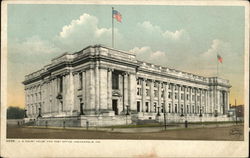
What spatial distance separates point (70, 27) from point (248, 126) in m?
14.6

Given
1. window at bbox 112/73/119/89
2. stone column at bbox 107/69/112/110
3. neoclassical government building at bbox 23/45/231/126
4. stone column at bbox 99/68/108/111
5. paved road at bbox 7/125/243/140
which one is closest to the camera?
paved road at bbox 7/125/243/140

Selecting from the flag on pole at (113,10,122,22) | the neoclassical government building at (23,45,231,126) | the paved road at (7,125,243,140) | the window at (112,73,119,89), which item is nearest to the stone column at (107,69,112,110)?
the neoclassical government building at (23,45,231,126)

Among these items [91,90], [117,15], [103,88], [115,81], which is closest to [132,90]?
[115,81]

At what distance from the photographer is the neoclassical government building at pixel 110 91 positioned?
30047mm

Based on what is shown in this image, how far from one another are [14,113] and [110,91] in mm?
10814

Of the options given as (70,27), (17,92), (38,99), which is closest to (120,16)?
(70,27)

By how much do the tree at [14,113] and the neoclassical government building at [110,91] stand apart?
2253 mm

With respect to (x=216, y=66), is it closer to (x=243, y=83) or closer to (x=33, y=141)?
(x=243, y=83)

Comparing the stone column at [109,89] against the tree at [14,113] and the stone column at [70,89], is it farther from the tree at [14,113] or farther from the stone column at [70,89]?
the tree at [14,113]

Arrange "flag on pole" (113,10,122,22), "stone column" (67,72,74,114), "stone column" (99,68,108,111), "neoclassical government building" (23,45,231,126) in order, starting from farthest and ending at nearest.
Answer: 1. "stone column" (67,72,74,114)
2. "stone column" (99,68,108,111)
3. "neoclassical government building" (23,45,231,126)
4. "flag on pole" (113,10,122,22)

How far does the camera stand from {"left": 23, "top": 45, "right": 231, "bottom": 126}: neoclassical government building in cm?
3005

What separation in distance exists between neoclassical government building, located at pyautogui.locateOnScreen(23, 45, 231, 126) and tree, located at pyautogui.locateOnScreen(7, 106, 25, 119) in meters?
2.25

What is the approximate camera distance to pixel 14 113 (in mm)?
22844

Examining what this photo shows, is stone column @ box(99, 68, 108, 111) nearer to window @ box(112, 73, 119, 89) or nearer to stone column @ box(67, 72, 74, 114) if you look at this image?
window @ box(112, 73, 119, 89)
